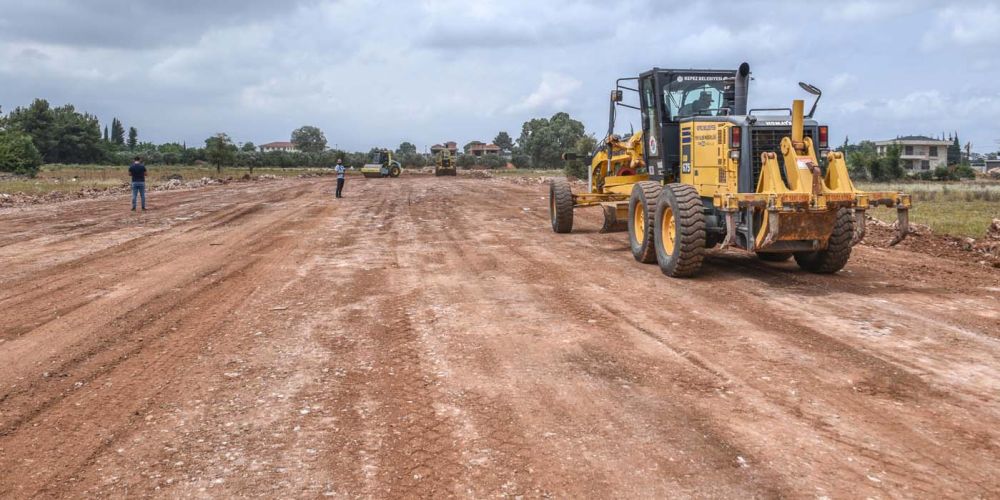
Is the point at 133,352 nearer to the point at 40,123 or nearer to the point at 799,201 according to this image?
the point at 799,201

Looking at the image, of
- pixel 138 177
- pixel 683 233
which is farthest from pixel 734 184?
pixel 138 177

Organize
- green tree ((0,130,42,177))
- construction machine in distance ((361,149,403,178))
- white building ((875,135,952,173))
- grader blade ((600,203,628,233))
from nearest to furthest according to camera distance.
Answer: grader blade ((600,203,628,233)), green tree ((0,130,42,177)), construction machine in distance ((361,149,403,178)), white building ((875,135,952,173))

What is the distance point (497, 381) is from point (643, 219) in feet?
21.2

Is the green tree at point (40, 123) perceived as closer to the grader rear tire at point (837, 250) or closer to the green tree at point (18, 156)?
the green tree at point (18, 156)

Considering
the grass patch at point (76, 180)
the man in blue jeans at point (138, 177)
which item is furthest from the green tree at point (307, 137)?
the man in blue jeans at point (138, 177)

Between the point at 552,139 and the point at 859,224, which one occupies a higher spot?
the point at 552,139

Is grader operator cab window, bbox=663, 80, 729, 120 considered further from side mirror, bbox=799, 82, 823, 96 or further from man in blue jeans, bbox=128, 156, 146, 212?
man in blue jeans, bbox=128, 156, 146, 212

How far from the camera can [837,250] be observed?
9883mm

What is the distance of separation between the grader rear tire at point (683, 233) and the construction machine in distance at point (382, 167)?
46.1m

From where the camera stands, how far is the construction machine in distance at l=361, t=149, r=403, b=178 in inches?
2158

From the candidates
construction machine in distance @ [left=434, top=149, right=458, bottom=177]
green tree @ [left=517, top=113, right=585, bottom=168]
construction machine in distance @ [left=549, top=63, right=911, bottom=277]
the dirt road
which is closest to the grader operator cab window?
construction machine in distance @ [left=549, top=63, right=911, bottom=277]

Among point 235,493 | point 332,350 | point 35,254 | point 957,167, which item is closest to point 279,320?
point 332,350

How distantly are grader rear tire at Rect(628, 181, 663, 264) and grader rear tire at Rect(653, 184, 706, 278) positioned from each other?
594 mm

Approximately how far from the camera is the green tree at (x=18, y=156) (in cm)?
5212
